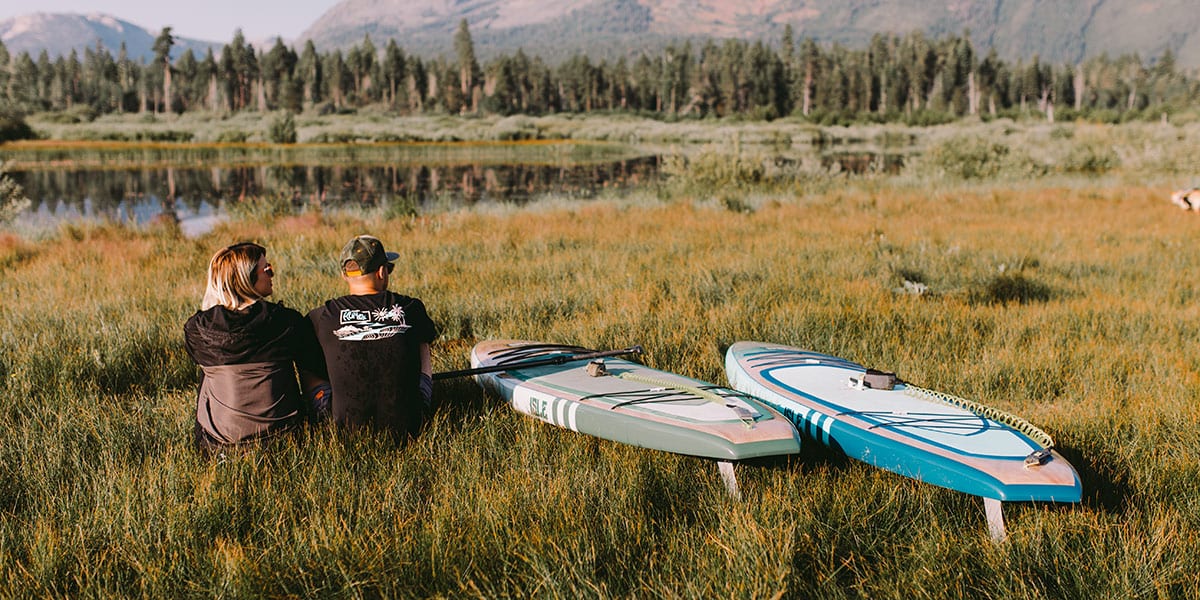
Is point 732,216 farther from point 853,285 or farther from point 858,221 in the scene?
point 853,285

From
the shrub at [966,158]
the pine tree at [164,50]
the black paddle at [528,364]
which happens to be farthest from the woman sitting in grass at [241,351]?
the pine tree at [164,50]

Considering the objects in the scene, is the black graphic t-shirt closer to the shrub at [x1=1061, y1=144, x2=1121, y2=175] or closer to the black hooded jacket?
the black hooded jacket

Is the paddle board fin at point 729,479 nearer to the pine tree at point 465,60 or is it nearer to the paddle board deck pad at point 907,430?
the paddle board deck pad at point 907,430

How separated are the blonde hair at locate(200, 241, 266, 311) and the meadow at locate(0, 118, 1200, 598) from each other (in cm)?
70

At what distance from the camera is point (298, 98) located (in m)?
83.8

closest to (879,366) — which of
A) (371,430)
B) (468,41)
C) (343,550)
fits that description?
(371,430)

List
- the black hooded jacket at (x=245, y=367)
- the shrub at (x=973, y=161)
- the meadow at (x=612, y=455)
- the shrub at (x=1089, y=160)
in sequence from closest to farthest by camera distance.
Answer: the meadow at (x=612, y=455) → the black hooded jacket at (x=245, y=367) → the shrub at (x=973, y=161) → the shrub at (x=1089, y=160)

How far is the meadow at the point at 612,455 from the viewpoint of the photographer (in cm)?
262

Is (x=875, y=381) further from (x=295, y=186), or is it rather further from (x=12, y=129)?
(x=12, y=129)

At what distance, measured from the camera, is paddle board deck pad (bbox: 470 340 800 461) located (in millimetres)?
3246

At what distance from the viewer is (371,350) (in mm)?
3670

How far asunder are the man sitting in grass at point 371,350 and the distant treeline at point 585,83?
87695 millimetres

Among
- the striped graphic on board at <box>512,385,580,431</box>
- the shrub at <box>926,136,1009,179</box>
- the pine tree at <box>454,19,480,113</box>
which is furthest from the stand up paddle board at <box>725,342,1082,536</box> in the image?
the pine tree at <box>454,19,480,113</box>

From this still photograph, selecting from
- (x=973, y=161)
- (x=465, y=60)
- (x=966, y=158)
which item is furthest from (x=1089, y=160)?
A: (x=465, y=60)
